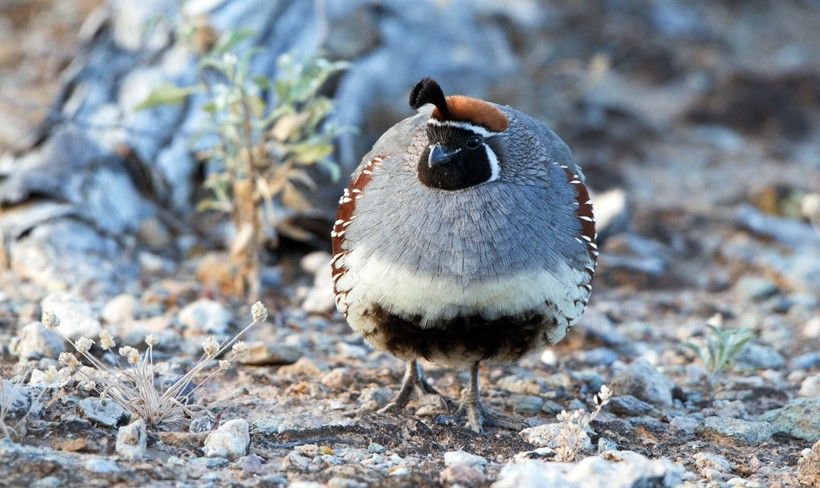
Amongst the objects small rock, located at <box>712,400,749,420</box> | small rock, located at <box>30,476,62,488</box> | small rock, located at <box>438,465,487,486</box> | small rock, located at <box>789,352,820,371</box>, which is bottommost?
small rock, located at <box>30,476,62,488</box>

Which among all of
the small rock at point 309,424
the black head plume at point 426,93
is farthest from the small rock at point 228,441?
the black head plume at point 426,93

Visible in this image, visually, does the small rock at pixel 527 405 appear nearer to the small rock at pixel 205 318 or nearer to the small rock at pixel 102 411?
the small rock at pixel 205 318

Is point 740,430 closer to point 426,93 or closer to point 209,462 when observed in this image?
point 426,93

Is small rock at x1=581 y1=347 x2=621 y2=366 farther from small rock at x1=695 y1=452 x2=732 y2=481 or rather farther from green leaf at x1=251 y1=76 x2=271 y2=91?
green leaf at x1=251 y1=76 x2=271 y2=91

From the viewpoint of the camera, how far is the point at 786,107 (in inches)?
487

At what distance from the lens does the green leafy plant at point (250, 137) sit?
21.1 feet

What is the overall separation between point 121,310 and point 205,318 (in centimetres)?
56

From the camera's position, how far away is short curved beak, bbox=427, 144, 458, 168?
191 inches

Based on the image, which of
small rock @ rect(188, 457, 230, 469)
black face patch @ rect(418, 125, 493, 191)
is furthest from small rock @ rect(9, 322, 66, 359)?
black face patch @ rect(418, 125, 493, 191)

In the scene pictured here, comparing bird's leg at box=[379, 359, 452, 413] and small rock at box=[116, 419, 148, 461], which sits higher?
bird's leg at box=[379, 359, 452, 413]

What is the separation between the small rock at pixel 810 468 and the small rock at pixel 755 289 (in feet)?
13.4

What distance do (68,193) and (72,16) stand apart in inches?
197

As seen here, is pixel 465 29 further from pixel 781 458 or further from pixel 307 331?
pixel 781 458

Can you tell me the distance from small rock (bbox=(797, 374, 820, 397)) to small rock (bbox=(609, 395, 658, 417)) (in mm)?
1107
